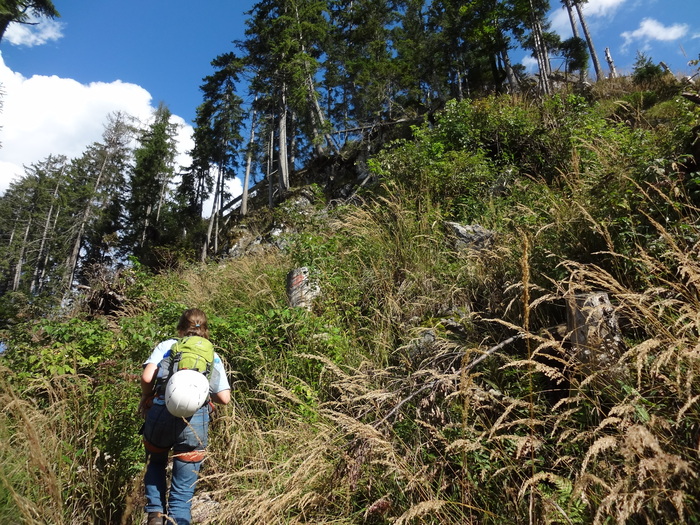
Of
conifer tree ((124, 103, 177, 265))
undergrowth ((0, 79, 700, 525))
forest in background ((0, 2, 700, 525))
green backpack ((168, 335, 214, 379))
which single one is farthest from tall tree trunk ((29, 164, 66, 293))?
green backpack ((168, 335, 214, 379))

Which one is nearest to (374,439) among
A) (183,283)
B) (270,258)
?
(270,258)

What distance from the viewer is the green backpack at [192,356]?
262cm

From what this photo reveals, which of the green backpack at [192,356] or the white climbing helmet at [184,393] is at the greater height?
the green backpack at [192,356]

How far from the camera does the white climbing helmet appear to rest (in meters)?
2.43

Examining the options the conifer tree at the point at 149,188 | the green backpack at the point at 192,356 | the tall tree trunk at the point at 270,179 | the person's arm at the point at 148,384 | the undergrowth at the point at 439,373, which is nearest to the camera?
the undergrowth at the point at 439,373

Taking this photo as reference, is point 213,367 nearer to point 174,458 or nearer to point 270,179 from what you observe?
point 174,458

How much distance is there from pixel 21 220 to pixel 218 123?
2351 centimetres

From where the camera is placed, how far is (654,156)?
10.3ft

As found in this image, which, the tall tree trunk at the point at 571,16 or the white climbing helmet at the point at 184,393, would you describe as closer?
the white climbing helmet at the point at 184,393

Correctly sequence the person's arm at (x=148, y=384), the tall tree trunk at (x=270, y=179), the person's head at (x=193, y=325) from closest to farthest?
the person's arm at (x=148, y=384) → the person's head at (x=193, y=325) → the tall tree trunk at (x=270, y=179)

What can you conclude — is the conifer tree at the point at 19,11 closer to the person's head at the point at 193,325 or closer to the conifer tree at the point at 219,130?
the conifer tree at the point at 219,130

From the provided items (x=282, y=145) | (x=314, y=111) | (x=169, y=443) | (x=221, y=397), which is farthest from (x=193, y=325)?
(x=314, y=111)

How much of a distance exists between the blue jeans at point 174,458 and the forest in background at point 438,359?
23 centimetres

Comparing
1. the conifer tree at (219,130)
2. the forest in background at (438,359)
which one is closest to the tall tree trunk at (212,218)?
the conifer tree at (219,130)
